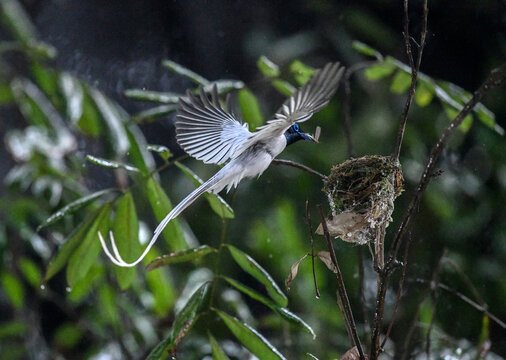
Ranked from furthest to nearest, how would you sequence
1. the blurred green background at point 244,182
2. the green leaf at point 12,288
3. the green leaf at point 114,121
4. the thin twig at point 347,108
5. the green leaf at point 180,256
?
the green leaf at point 12,288 < the blurred green background at point 244,182 < the green leaf at point 114,121 < the thin twig at point 347,108 < the green leaf at point 180,256

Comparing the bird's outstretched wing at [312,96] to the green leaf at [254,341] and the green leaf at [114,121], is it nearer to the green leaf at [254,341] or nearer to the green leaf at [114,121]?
the green leaf at [254,341]

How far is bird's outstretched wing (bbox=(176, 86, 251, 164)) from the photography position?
1.64 metres

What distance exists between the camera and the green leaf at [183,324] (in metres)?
1.59

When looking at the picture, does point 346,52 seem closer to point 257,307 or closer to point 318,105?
point 257,307

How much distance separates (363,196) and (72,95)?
1.70 metres

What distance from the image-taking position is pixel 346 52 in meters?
3.64

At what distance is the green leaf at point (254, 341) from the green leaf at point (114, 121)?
1109 mm

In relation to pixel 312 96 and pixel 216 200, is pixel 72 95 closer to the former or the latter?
pixel 216 200

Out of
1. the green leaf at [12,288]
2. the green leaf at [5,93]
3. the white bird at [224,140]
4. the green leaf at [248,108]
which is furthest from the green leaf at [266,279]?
the green leaf at [5,93]

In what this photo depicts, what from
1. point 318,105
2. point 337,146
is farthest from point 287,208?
point 318,105

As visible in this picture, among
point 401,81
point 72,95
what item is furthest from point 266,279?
point 72,95

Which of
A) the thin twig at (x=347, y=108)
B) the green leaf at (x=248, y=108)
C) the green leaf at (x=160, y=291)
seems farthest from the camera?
the green leaf at (x=160, y=291)

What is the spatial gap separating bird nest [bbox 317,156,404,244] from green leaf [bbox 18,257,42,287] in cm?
212

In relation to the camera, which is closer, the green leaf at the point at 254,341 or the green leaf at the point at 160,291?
the green leaf at the point at 254,341
